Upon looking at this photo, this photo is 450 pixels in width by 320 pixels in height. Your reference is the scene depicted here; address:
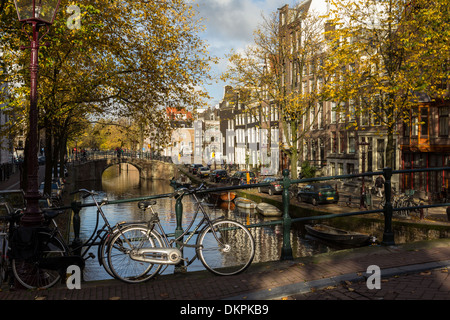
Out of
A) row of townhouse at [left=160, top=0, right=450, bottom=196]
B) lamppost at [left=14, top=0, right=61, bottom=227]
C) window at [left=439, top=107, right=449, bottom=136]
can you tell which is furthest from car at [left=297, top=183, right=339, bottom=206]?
lamppost at [left=14, top=0, right=61, bottom=227]

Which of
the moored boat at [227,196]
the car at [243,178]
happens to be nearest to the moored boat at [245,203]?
the moored boat at [227,196]

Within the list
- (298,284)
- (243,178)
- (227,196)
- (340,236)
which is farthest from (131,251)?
(243,178)

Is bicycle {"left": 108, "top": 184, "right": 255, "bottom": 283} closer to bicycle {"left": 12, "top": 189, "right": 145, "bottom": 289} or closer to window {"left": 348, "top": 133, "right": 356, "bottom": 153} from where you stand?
bicycle {"left": 12, "top": 189, "right": 145, "bottom": 289}

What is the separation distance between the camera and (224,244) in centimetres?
571

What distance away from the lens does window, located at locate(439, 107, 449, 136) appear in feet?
83.8

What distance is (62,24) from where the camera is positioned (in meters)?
11.2

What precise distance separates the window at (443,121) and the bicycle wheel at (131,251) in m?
24.8

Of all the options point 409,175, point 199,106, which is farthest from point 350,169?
point 199,106

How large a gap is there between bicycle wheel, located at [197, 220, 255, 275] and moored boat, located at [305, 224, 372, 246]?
14709mm

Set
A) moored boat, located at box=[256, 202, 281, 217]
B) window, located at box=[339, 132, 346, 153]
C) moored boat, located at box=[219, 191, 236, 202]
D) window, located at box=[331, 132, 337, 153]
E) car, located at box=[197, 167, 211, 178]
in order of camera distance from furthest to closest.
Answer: car, located at box=[197, 167, 211, 178]
window, located at box=[331, 132, 337, 153]
window, located at box=[339, 132, 346, 153]
moored boat, located at box=[219, 191, 236, 202]
moored boat, located at box=[256, 202, 281, 217]

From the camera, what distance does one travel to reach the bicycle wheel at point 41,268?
211 inches

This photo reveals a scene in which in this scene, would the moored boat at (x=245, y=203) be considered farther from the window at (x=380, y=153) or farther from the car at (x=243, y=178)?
the window at (x=380, y=153)

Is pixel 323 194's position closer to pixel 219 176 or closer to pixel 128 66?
pixel 128 66

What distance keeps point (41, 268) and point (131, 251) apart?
3.93ft
